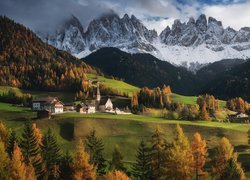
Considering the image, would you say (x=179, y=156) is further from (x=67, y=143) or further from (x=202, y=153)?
(x=67, y=143)

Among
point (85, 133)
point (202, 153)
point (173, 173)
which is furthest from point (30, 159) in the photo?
point (85, 133)

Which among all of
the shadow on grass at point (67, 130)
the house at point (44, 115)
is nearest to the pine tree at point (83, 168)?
the shadow on grass at point (67, 130)

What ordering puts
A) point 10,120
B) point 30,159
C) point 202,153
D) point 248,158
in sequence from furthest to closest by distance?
1. point 10,120
2. point 248,158
3. point 202,153
4. point 30,159

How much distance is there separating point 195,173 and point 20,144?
42388 millimetres

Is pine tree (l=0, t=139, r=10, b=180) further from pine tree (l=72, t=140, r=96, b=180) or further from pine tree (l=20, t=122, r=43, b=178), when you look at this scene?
pine tree (l=72, t=140, r=96, b=180)

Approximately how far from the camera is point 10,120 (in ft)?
540

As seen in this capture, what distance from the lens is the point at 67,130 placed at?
15312 cm

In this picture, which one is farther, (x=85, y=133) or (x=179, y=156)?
(x=85, y=133)

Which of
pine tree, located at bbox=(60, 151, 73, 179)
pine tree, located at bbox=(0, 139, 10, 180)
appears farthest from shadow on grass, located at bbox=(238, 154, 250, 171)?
pine tree, located at bbox=(0, 139, 10, 180)

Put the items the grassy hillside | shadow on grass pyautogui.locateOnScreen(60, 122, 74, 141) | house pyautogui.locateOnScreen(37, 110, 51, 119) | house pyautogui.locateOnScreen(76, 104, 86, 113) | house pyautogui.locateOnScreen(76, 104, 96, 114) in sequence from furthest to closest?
1. house pyautogui.locateOnScreen(76, 104, 96, 114)
2. house pyautogui.locateOnScreen(76, 104, 86, 113)
3. house pyautogui.locateOnScreen(37, 110, 51, 119)
4. shadow on grass pyautogui.locateOnScreen(60, 122, 74, 141)
5. the grassy hillside

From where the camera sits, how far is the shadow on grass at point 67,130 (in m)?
148

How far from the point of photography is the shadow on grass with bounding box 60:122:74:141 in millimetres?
147625

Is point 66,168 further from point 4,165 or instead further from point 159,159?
point 159,159

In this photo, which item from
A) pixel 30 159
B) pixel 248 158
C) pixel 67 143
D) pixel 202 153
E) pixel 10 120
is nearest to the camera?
pixel 30 159
